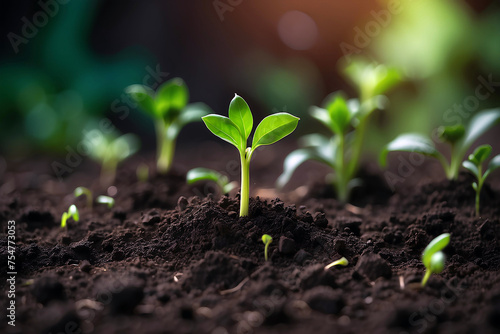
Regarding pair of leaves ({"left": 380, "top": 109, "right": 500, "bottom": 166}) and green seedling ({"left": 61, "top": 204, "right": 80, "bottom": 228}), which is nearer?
green seedling ({"left": 61, "top": 204, "right": 80, "bottom": 228})

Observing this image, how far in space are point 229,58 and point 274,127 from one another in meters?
3.23

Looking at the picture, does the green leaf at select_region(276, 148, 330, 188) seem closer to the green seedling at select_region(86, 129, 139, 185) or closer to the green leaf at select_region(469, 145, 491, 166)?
the green leaf at select_region(469, 145, 491, 166)

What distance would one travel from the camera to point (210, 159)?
3.24 meters

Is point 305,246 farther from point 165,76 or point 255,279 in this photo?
point 165,76

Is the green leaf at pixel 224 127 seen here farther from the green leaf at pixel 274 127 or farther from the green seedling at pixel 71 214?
the green seedling at pixel 71 214

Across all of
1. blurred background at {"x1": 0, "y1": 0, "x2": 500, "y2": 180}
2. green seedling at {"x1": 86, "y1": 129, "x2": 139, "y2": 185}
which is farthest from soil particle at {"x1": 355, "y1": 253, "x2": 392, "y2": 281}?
blurred background at {"x1": 0, "y1": 0, "x2": 500, "y2": 180}

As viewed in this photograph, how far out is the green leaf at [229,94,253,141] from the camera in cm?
141

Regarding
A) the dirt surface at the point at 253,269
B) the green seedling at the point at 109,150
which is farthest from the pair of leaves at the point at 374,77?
the green seedling at the point at 109,150

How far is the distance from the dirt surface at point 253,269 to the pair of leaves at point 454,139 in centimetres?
17

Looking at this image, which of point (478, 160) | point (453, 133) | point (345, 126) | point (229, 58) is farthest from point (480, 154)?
point (229, 58)

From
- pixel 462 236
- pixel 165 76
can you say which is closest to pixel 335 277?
pixel 462 236

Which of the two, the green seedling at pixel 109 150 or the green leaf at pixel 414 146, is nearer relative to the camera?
the green leaf at pixel 414 146

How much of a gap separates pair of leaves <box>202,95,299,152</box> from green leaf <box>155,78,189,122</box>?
85cm

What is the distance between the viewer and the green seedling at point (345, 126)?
82.3 inches
